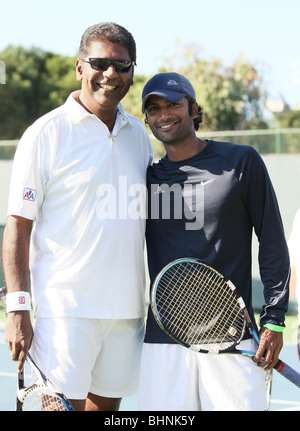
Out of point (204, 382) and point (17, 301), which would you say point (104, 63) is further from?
point (204, 382)

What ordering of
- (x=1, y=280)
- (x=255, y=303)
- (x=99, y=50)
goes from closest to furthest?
1. (x=99, y=50)
2. (x=1, y=280)
3. (x=255, y=303)

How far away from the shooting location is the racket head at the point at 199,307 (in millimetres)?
3085

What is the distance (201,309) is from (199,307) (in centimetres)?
1

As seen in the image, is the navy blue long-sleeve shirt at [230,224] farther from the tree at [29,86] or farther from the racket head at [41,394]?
the tree at [29,86]

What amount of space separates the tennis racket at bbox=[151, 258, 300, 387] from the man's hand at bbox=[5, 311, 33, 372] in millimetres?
579

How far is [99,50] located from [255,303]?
589cm

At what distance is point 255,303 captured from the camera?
344 inches

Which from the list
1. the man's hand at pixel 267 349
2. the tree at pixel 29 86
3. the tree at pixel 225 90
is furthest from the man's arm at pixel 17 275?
the tree at pixel 29 86

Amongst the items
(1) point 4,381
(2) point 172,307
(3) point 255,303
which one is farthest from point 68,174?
(3) point 255,303

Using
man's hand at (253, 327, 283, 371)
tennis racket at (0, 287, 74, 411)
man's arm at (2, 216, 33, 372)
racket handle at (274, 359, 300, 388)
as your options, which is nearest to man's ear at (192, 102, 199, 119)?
man's arm at (2, 216, 33, 372)

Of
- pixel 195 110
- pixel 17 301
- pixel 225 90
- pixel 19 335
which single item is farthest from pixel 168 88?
pixel 225 90

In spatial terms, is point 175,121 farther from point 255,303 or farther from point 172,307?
point 255,303

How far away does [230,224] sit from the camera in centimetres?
314

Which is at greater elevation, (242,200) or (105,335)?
(242,200)
